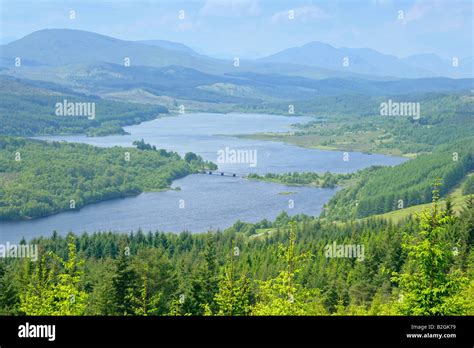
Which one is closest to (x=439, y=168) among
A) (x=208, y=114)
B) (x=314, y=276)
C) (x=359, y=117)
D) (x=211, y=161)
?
(x=211, y=161)

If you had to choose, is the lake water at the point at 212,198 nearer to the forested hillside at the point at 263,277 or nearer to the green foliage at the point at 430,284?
the forested hillside at the point at 263,277

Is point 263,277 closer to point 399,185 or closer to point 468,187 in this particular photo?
point 468,187

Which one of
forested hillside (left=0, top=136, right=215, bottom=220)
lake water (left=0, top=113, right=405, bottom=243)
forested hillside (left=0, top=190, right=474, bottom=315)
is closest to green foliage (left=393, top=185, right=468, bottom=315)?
forested hillside (left=0, top=190, right=474, bottom=315)

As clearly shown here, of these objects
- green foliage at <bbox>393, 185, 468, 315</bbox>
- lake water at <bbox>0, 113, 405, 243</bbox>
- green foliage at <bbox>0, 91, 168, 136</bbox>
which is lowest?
lake water at <bbox>0, 113, 405, 243</bbox>

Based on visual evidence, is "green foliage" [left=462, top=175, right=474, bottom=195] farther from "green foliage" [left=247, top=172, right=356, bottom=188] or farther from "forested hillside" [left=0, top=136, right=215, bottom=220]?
"forested hillside" [left=0, top=136, right=215, bottom=220]

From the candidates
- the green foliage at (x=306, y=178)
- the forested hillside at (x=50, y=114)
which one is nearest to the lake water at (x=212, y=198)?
the green foliage at (x=306, y=178)
